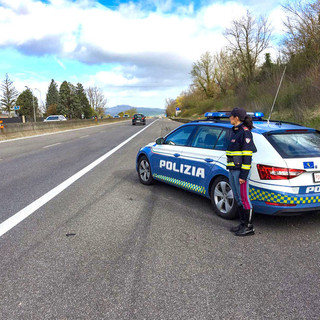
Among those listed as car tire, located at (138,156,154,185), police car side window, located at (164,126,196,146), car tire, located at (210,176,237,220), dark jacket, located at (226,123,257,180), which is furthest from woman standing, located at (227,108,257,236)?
car tire, located at (138,156,154,185)

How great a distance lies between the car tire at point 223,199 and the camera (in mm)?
4795

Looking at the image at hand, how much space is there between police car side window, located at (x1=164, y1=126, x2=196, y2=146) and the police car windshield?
182 centimetres

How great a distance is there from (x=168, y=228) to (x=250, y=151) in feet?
5.11

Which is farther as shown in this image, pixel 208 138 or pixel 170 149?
pixel 170 149

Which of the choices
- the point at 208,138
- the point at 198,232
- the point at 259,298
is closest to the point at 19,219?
the point at 198,232

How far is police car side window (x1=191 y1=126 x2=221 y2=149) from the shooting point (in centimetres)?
538

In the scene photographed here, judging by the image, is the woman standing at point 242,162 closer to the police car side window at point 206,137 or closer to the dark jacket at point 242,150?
the dark jacket at point 242,150

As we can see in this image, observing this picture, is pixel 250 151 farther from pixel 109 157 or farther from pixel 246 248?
pixel 109 157

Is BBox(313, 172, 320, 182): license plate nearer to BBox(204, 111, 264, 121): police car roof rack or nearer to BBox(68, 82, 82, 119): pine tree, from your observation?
BBox(204, 111, 264, 121): police car roof rack

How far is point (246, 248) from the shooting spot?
3.86 m

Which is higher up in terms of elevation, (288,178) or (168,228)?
(288,178)

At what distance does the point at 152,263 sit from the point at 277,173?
197 centimetres

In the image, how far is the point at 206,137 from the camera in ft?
18.3

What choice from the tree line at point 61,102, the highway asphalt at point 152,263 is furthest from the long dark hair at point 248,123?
the tree line at point 61,102
